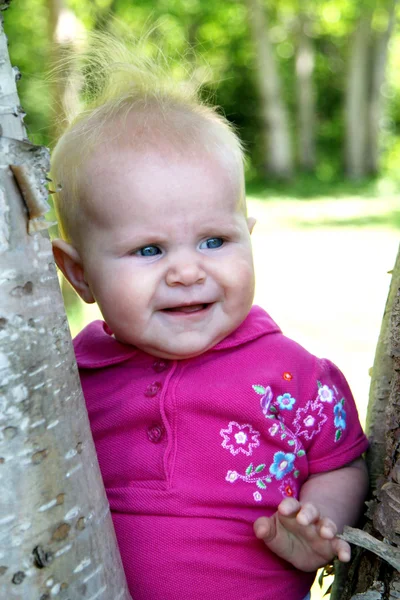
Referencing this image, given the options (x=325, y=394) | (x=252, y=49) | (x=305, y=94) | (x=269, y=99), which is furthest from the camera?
(x=305, y=94)

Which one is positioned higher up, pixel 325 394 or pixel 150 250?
pixel 150 250

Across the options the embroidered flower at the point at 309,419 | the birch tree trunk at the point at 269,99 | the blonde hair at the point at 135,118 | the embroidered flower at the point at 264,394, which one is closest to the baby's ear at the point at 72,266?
the blonde hair at the point at 135,118

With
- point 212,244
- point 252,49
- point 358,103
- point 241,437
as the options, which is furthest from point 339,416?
point 252,49

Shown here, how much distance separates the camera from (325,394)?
2.23 metres

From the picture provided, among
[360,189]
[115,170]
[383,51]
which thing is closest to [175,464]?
[115,170]

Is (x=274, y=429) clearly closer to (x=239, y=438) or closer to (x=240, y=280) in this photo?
(x=239, y=438)

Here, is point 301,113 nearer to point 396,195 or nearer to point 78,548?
point 396,195

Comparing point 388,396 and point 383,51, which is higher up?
point 388,396

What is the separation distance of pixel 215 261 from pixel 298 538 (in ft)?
2.38

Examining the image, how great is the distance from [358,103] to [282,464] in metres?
22.9

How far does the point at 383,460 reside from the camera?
2.27 m

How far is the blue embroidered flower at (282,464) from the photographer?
2158mm

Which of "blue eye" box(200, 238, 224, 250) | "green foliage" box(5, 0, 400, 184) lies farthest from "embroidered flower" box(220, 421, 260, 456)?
"green foliage" box(5, 0, 400, 184)

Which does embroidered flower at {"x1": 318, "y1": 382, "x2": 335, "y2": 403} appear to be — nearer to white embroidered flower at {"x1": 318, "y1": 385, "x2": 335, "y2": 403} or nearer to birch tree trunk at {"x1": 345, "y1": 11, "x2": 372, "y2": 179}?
white embroidered flower at {"x1": 318, "y1": 385, "x2": 335, "y2": 403}
